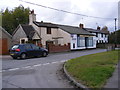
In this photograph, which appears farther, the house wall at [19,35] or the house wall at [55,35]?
the house wall at [55,35]

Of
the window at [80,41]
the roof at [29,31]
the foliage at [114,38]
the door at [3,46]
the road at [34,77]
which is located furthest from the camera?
the foliage at [114,38]

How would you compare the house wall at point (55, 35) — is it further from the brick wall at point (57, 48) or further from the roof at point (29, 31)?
the brick wall at point (57, 48)

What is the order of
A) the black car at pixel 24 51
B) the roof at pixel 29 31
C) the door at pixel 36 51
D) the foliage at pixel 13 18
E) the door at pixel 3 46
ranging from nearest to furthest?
the black car at pixel 24 51 < the door at pixel 36 51 < the door at pixel 3 46 < the roof at pixel 29 31 < the foliage at pixel 13 18

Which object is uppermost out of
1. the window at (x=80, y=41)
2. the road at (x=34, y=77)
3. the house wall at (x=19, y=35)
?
the house wall at (x=19, y=35)

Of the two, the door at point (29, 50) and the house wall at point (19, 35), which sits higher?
the house wall at point (19, 35)

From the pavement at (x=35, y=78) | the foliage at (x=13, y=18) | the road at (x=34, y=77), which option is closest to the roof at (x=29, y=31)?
the foliage at (x=13, y=18)

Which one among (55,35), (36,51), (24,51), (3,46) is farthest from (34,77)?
(55,35)

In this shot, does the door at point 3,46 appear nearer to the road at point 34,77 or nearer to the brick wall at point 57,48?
the brick wall at point 57,48

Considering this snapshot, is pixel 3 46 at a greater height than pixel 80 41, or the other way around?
pixel 80 41

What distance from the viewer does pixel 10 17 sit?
1758 inches

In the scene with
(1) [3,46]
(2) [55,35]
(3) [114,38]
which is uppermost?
(3) [114,38]

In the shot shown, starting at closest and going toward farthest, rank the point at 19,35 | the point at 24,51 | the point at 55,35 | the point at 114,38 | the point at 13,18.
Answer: the point at 24,51 < the point at 19,35 < the point at 55,35 < the point at 13,18 < the point at 114,38

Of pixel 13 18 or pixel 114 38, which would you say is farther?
pixel 114 38

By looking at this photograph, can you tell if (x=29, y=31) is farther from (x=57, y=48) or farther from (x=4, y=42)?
(x=4, y=42)
